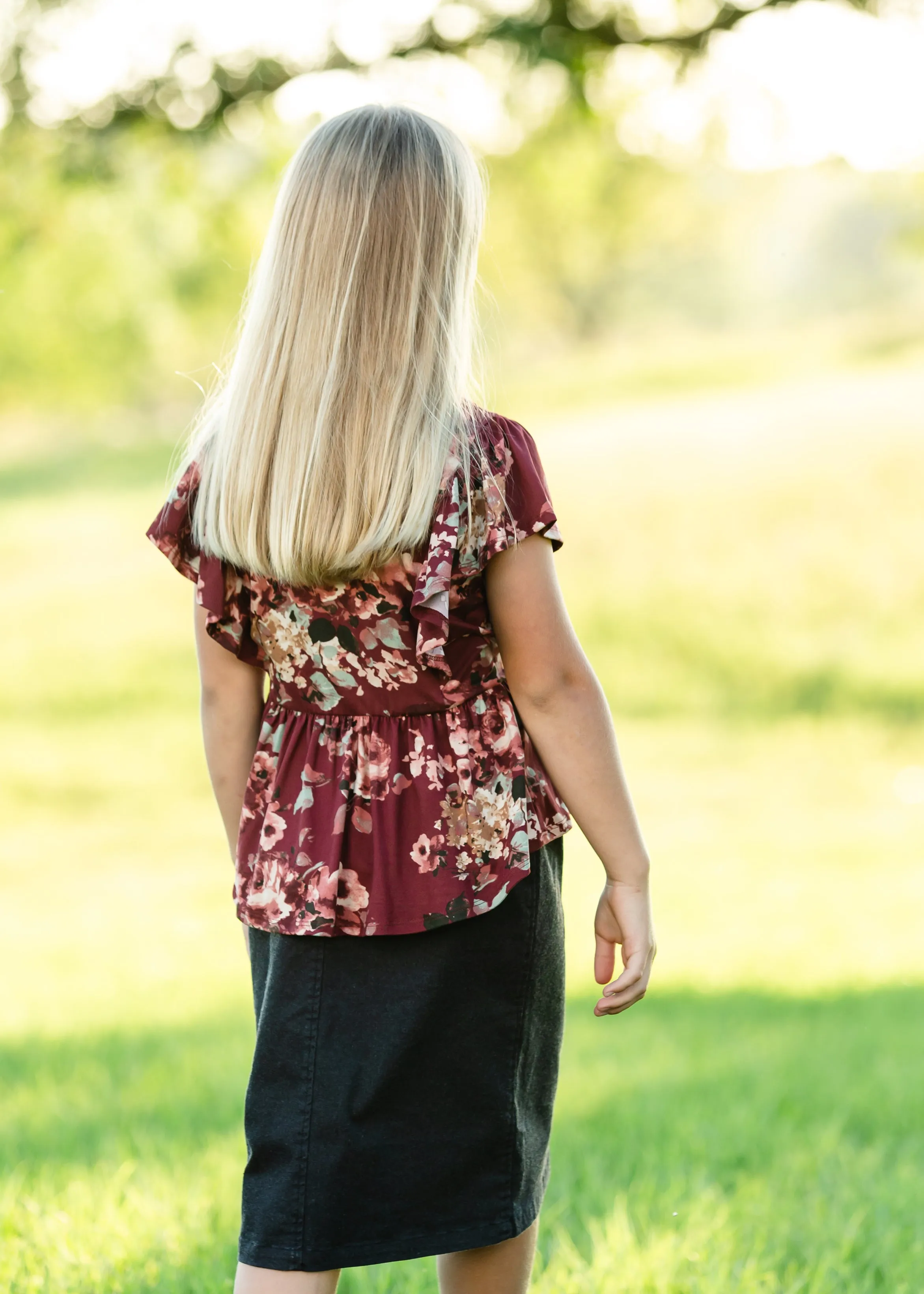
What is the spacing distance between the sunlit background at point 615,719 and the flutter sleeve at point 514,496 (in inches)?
2.6

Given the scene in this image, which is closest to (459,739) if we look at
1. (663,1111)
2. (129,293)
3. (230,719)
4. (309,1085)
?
(230,719)

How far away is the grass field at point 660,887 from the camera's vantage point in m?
2.65

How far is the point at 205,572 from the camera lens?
1.86 m

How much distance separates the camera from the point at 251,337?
5.92ft

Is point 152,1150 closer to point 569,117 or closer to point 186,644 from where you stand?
point 569,117

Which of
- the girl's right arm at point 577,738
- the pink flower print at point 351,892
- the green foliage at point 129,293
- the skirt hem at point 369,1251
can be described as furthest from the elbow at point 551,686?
the green foliage at point 129,293

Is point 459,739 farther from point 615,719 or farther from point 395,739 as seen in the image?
point 615,719

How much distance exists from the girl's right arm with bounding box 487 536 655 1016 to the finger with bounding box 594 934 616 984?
16 mm

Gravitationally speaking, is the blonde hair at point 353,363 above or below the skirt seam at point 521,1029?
above

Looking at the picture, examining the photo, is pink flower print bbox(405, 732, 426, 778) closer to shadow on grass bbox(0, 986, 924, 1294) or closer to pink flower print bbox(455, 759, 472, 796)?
pink flower print bbox(455, 759, 472, 796)

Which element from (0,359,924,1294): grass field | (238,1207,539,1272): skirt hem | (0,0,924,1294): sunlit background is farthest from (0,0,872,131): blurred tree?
(238,1207,539,1272): skirt hem

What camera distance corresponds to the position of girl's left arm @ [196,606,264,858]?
196 centimetres

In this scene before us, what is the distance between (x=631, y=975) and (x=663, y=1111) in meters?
1.79

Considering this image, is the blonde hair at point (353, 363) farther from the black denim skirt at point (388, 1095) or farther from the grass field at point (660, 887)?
the grass field at point (660, 887)
